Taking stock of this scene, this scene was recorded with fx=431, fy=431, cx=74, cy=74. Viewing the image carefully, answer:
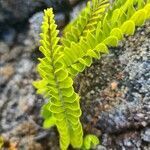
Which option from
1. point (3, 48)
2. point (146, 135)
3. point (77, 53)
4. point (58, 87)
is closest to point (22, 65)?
point (3, 48)

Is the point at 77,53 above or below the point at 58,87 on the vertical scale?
above

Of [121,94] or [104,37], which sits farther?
[121,94]

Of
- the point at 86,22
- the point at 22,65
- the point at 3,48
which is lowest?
the point at 86,22

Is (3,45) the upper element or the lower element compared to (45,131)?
upper

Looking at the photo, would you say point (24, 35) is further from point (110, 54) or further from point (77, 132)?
point (77, 132)

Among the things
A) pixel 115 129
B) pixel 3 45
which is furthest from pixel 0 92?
pixel 115 129

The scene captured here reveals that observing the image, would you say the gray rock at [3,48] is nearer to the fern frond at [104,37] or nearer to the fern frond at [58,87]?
the fern frond at [58,87]

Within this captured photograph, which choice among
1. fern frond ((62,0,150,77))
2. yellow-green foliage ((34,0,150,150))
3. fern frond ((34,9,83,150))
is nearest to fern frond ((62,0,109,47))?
yellow-green foliage ((34,0,150,150))

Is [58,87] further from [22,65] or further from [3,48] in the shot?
[3,48]
